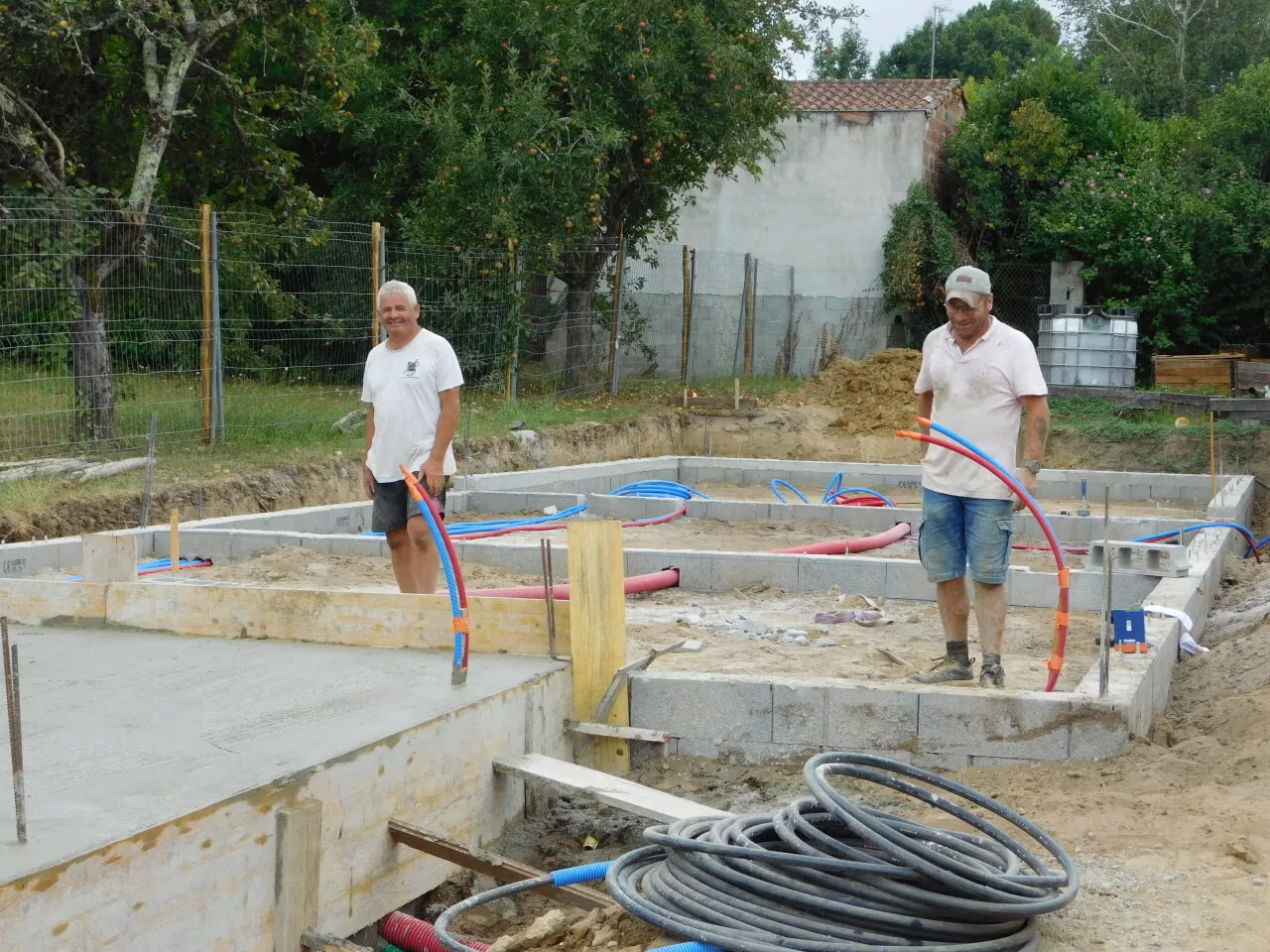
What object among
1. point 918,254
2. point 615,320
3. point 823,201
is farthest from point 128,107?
point 918,254

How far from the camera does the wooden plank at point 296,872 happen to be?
3.40 meters

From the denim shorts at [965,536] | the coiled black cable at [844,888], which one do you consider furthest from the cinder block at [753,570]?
the coiled black cable at [844,888]

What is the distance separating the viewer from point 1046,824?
13.3ft

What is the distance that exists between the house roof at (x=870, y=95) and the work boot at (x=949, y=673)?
18.2 m

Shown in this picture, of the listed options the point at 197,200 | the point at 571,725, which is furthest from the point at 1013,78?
the point at 571,725

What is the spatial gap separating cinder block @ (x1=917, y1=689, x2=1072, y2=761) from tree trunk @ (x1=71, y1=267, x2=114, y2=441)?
7.31 meters

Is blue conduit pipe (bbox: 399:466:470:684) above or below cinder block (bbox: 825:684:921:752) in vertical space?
above

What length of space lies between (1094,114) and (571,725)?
20.0 m

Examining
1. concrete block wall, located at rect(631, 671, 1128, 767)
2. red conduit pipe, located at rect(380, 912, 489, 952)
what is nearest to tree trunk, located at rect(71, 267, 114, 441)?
concrete block wall, located at rect(631, 671, 1128, 767)

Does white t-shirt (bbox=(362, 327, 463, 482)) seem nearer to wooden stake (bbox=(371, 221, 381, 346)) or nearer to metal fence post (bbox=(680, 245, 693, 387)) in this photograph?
wooden stake (bbox=(371, 221, 381, 346))

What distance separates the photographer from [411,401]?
217 inches

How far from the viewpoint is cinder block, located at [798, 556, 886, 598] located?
7.35 m

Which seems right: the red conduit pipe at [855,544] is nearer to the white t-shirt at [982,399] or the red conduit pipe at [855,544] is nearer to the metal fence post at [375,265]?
the white t-shirt at [982,399]

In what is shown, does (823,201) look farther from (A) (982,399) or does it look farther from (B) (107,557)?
Answer: (B) (107,557)
